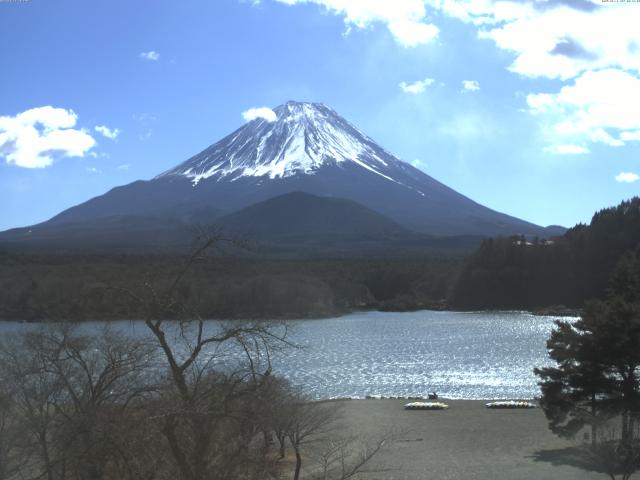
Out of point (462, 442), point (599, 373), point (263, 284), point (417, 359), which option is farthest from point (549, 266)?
point (599, 373)

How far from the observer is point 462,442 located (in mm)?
19656

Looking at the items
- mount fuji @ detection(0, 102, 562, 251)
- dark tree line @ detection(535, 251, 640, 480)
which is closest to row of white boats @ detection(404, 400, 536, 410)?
dark tree line @ detection(535, 251, 640, 480)

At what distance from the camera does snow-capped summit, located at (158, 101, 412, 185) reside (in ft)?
585

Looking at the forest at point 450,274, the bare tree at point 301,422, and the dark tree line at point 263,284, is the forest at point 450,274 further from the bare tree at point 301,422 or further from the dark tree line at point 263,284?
the bare tree at point 301,422

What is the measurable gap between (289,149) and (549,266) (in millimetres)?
108026

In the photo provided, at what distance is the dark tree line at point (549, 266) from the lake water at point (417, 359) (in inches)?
717

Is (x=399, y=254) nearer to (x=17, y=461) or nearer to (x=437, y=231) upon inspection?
(x=437, y=231)

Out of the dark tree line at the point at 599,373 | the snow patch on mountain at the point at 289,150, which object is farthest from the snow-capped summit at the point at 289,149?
the dark tree line at the point at 599,373

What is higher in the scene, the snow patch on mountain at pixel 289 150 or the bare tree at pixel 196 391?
the snow patch on mountain at pixel 289 150

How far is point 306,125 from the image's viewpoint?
183 meters

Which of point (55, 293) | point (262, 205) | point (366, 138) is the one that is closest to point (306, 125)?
point (366, 138)

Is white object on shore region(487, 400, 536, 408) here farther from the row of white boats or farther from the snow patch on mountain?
the snow patch on mountain

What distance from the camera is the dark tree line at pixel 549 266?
75500 millimetres

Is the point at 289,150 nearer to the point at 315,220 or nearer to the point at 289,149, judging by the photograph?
the point at 289,149
